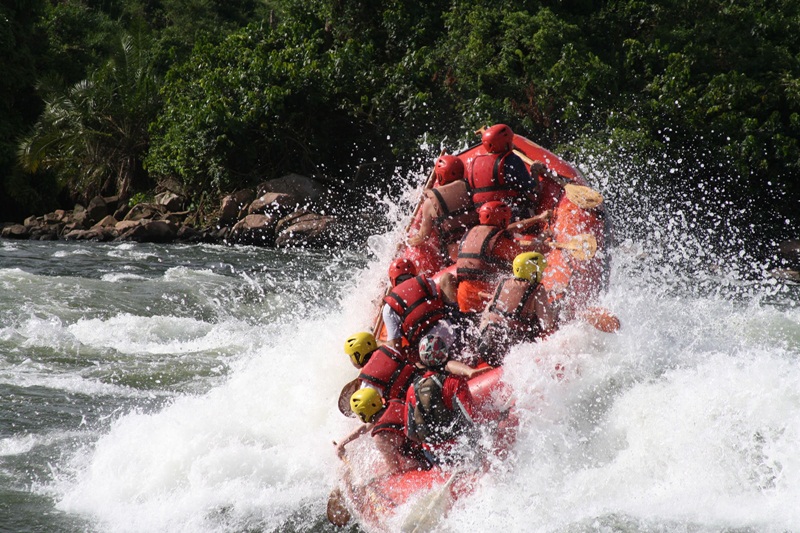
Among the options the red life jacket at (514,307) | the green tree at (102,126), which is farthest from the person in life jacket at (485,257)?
the green tree at (102,126)

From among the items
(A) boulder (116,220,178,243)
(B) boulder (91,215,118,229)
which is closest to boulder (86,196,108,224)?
(B) boulder (91,215,118,229)

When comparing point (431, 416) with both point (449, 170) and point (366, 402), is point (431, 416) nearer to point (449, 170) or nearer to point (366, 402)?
point (366, 402)

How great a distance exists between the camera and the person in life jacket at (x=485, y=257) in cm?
502

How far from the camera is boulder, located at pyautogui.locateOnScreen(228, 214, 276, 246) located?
15523 mm

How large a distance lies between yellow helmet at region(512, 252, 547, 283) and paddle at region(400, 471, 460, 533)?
3.96 ft

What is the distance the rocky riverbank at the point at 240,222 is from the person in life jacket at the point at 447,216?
9086mm

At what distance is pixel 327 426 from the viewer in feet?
17.3

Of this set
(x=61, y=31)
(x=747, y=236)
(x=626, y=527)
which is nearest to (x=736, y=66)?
(x=747, y=236)

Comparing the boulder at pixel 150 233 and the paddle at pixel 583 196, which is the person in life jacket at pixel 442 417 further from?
the boulder at pixel 150 233

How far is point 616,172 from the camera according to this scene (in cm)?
1370

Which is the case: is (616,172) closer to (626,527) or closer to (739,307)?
(739,307)

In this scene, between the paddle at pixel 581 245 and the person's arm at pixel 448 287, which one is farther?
the person's arm at pixel 448 287

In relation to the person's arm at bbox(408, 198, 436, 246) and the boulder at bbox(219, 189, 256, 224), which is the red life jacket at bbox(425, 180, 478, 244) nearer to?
the person's arm at bbox(408, 198, 436, 246)

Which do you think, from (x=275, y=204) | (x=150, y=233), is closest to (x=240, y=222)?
(x=275, y=204)
